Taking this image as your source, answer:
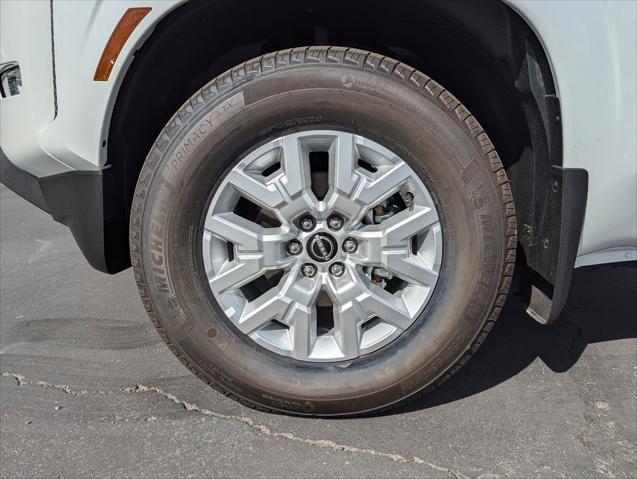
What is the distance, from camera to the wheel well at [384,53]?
1.87 m

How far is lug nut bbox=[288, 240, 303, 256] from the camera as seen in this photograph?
1.98 metres

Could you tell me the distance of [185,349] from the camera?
2029mm

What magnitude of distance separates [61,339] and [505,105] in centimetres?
210

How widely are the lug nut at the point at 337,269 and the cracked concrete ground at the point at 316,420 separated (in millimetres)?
522

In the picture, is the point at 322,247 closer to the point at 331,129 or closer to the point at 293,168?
the point at 293,168

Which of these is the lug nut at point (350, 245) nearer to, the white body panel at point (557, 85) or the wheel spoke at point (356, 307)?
the wheel spoke at point (356, 307)

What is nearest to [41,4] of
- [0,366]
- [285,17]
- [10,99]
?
[10,99]

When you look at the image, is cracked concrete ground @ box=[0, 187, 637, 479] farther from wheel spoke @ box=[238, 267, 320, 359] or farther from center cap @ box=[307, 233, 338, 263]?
center cap @ box=[307, 233, 338, 263]

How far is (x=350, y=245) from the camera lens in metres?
1.97

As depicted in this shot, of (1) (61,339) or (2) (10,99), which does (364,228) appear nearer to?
(2) (10,99)

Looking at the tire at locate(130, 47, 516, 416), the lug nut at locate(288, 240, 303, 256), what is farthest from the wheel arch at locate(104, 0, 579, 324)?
the lug nut at locate(288, 240, 303, 256)

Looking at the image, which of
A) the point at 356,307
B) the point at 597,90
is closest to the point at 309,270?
the point at 356,307

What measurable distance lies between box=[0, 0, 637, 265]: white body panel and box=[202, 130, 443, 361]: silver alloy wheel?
47cm

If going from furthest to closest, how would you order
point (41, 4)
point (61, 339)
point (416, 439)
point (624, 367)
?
point (61, 339)
point (624, 367)
point (416, 439)
point (41, 4)
